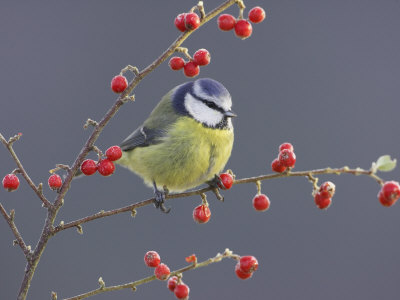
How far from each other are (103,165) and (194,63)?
0.34 m

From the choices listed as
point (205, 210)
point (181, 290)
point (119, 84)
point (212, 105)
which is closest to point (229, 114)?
point (212, 105)

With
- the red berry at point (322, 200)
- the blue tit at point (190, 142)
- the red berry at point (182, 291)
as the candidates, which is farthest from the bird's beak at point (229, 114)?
the red berry at point (182, 291)

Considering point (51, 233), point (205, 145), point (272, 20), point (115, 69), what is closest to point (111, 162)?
point (51, 233)

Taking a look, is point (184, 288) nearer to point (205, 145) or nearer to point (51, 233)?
point (51, 233)

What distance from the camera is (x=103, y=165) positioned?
4.04 feet

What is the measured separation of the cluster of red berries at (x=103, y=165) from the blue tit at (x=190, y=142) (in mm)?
561

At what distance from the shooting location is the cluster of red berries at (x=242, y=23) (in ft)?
4.14

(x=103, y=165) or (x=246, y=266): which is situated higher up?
(x=103, y=165)

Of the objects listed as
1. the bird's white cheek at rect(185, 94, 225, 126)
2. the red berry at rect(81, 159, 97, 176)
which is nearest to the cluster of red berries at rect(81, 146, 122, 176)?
the red berry at rect(81, 159, 97, 176)

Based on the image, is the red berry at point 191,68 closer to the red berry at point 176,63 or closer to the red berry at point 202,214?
the red berry at point 176,63

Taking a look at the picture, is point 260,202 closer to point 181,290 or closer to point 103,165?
point 181,290

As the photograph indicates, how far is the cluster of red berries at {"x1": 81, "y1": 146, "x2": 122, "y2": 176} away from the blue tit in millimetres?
561

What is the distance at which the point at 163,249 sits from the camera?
3.56 meters

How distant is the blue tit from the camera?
6.09 feet
